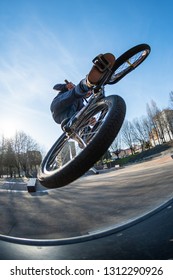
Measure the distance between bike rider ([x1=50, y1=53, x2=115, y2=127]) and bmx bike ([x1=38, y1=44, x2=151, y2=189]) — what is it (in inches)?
2.0

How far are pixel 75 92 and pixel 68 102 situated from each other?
0.09 meters

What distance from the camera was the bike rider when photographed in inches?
41.4

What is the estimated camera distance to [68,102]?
1.25 meters

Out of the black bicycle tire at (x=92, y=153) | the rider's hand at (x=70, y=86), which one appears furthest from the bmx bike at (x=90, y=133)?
the rider's hand at (x=70, y=86)

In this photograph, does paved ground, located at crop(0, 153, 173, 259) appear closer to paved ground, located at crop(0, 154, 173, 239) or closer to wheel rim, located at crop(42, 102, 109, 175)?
paved ground, located at crop(0, 154, 173, 239)

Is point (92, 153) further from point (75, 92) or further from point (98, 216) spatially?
point (75, 92)

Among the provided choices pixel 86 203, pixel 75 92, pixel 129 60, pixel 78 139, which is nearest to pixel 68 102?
pixel 75 92

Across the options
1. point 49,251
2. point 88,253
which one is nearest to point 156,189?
point 88,253

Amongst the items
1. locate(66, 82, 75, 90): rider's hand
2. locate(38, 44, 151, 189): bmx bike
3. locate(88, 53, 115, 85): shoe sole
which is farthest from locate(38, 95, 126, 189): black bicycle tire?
locate(66, 82, 75, 90): rider's hand

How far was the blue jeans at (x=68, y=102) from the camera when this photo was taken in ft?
3.81

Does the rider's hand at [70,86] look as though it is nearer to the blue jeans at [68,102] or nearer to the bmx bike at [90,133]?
the blue jeans at [68,102]

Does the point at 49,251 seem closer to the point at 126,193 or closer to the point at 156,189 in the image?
the point at 126,193
